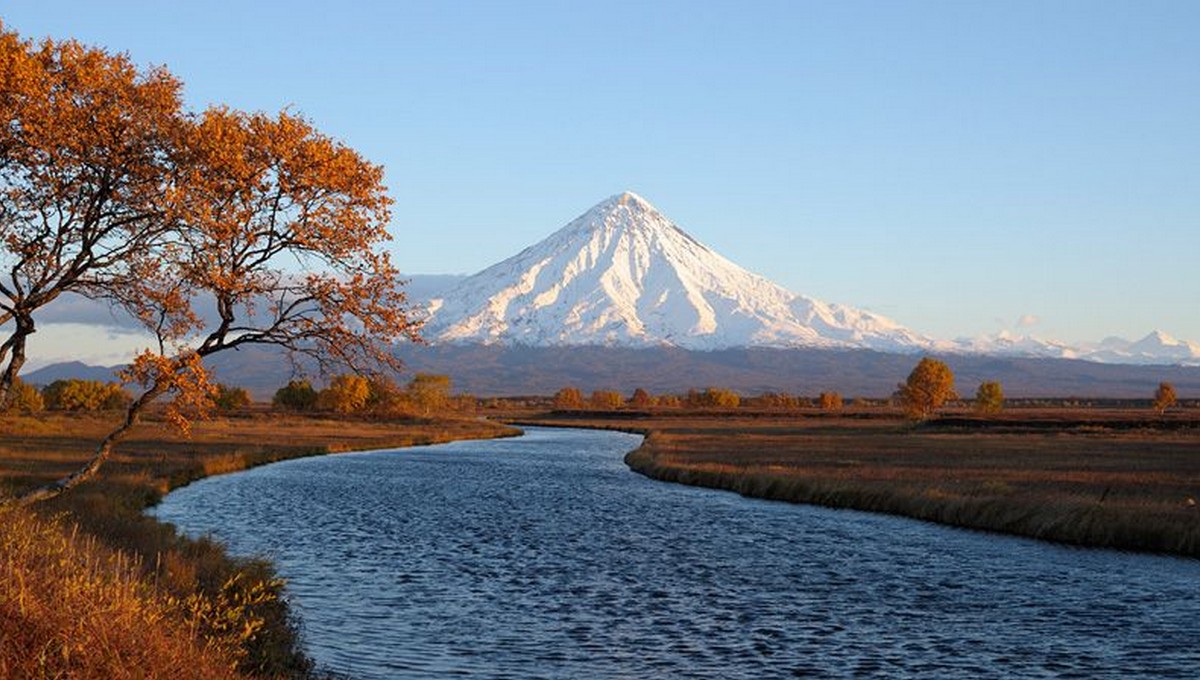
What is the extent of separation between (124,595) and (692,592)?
15.8 meters

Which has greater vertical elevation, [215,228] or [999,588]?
[215,228]

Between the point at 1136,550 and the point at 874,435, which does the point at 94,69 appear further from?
the point at 874,435

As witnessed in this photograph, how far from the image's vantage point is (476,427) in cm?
14550

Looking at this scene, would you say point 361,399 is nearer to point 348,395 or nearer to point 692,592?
point 348,395

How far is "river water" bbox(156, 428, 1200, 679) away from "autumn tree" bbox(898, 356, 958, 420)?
9521 centimetres

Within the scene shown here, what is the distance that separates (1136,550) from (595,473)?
3752cm

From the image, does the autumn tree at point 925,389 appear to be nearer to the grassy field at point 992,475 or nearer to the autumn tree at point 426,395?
the grassy field at point 992,475

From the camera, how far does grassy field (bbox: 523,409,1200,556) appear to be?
36.0 meters

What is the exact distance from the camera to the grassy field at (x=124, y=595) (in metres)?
11.7

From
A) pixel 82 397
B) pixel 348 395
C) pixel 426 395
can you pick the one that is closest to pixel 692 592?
pixel 348 395

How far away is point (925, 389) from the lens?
137m

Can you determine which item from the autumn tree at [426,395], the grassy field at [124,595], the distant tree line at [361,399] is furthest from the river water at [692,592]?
the autumn tree at [426,395]

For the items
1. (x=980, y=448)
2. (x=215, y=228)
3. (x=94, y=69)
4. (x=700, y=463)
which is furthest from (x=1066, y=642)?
(x=980, y=448)

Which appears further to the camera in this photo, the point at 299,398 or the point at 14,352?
the point at 299,398
